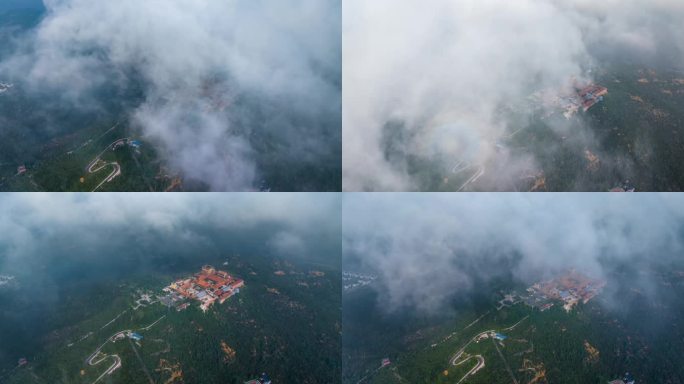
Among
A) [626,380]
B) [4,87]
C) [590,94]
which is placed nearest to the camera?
[626,380]

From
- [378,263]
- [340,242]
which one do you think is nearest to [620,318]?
[378,263]

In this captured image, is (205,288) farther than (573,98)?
No

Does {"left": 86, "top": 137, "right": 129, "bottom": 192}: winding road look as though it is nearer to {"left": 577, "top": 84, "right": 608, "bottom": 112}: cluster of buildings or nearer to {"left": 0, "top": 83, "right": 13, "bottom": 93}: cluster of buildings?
{"left": 0, "top": 83, "right": 13, "bottom": 93}: cluster of buildings

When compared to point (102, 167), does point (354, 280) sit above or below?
below

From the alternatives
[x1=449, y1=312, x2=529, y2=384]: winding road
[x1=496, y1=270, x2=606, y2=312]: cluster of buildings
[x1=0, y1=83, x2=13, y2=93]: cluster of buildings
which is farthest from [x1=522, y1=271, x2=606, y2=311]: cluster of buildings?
[x1=0, y1=83, x2=13, y2=93]: cluster of buildings

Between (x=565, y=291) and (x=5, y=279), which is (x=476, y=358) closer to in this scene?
(x=565, y=291)

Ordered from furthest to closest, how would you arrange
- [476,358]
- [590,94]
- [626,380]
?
[590,94]
[476,358]
[626,380]

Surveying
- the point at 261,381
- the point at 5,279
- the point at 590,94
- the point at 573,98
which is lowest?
the point at 261,381

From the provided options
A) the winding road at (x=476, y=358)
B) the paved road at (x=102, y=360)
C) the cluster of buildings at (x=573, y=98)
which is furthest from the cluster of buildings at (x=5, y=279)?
the cluster of buildings at (x=573, y=98)

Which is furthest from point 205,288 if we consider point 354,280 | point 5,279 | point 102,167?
point 102,167
